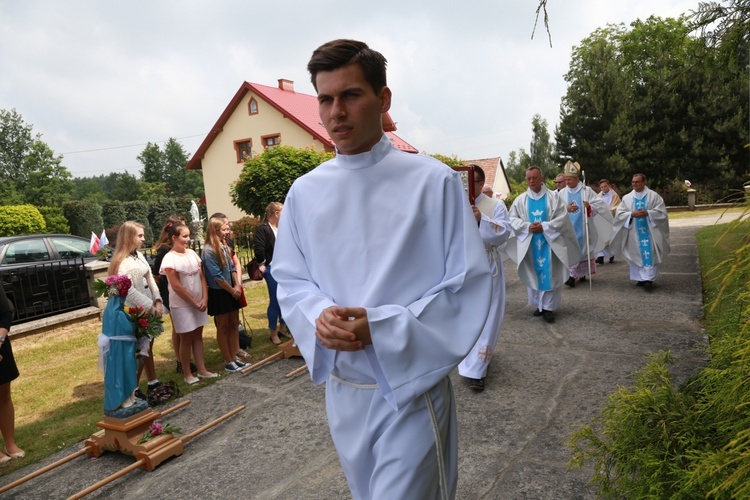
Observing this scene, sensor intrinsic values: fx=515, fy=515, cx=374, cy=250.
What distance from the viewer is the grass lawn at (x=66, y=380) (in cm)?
496

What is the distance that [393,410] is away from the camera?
182 centimetres

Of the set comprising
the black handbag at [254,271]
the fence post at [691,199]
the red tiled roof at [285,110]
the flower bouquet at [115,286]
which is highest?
the red tiled roof at [285,110]

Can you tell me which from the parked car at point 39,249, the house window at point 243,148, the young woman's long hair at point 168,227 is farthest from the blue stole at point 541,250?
the house window at point 243,148

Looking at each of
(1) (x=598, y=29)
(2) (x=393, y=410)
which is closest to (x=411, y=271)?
(2) (x=393, y=410)

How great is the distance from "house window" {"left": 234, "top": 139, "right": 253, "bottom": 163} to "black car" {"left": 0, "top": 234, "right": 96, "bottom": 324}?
21.7 metres

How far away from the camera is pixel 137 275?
537 centimetres

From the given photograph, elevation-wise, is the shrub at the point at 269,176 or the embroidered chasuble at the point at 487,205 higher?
the shrub at the point at 269,176

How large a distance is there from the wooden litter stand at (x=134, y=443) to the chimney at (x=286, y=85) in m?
Result: 30.4

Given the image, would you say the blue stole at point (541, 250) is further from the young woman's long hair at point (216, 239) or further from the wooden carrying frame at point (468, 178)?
the young woman's long hair at point (216, 239)

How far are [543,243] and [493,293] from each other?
2.53m

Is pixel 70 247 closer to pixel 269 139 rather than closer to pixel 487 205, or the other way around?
pixel 487 205

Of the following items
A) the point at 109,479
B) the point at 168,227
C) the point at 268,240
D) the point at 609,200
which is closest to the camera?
the point at 109,479

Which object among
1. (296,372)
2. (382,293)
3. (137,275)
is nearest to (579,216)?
(296,372)

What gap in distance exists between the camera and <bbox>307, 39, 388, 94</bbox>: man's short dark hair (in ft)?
6.12
